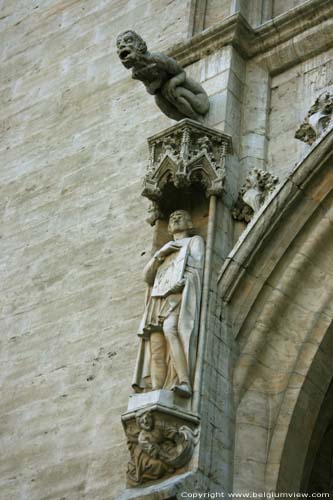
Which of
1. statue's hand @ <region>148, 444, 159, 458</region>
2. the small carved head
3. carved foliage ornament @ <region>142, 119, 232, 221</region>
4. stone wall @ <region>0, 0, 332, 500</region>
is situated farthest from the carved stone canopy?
statue's hand @ <region>148, 444, 159, 458</region>

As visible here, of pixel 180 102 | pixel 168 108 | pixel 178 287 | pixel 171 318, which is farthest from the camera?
pixel 168 108

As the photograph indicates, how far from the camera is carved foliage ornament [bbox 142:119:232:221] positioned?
24.9 ft

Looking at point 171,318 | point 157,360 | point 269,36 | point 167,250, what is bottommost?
point 157,360

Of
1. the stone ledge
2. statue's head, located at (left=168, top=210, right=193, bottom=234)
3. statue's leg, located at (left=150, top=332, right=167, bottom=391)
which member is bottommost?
statue's leg, located at (left=150, top=332, right=167, bottom=391)

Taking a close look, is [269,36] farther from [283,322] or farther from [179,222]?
[283,322]

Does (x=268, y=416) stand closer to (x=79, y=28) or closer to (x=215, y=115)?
(x=215, y=115)

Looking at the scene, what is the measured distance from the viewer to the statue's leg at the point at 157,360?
672 cm

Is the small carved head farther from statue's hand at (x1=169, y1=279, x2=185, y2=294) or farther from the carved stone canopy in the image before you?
the carved stone canopy

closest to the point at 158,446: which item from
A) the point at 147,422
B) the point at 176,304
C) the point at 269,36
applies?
the point at 147,422

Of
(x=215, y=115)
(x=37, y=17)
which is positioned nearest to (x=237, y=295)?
(x=215, y=115)

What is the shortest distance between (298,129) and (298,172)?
0.53 m

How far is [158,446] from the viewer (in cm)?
643

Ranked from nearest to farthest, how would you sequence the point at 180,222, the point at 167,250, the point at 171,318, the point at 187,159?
the point at 171,318
the point at 167,250
the point at 180,222
the point at 187,159

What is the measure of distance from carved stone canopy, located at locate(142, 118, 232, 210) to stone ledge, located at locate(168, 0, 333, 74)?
1100mm
